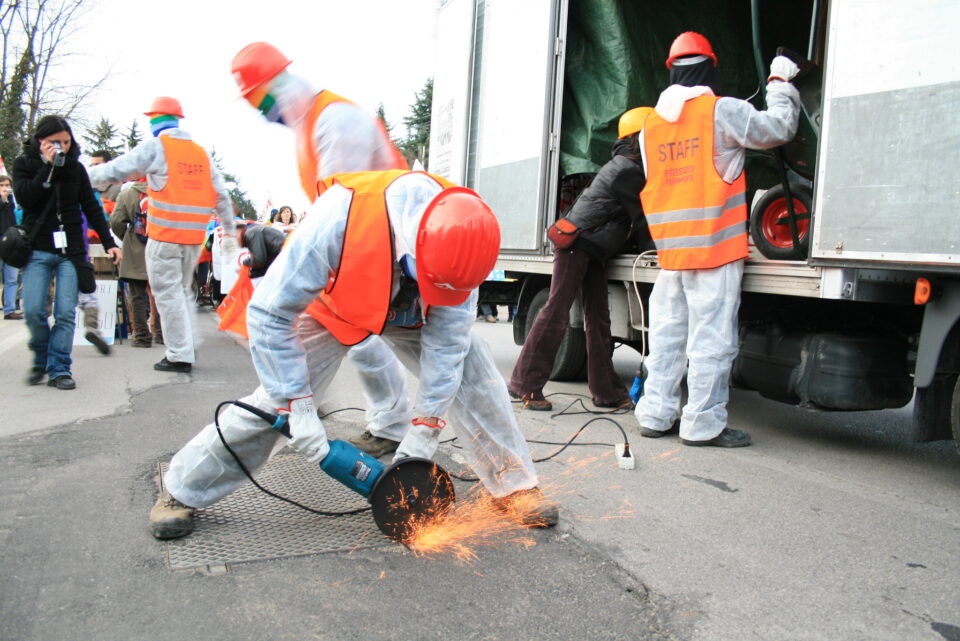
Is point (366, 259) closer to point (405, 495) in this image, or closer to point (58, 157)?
point (405, 495)

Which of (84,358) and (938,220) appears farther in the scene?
(84,358)

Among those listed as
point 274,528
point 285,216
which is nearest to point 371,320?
point 274,528

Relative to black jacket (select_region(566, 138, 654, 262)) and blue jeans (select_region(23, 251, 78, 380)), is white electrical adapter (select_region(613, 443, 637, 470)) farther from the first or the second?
blue jeans (select_region(23, 251, 78, 380))

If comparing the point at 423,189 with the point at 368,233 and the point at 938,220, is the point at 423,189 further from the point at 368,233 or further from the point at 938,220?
the point at 938,220

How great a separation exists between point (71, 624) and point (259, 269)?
328 centimetres

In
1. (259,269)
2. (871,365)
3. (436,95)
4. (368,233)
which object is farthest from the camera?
(436,95)

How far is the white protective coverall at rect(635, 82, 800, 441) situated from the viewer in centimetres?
394

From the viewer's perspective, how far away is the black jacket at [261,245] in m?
5.07

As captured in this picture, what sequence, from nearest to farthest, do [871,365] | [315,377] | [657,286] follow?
[315,377], [871,365], [657,286]

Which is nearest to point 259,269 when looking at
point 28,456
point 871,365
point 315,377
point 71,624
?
point 28,456

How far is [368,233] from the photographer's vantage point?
2.37 meters

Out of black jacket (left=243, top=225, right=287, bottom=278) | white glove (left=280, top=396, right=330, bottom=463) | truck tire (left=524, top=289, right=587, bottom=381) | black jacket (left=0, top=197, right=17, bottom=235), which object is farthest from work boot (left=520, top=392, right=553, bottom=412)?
black jacket (left=0, top=197, right=17, bottom=235)

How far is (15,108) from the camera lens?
63.2ft

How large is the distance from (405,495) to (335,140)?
1.89 metres
